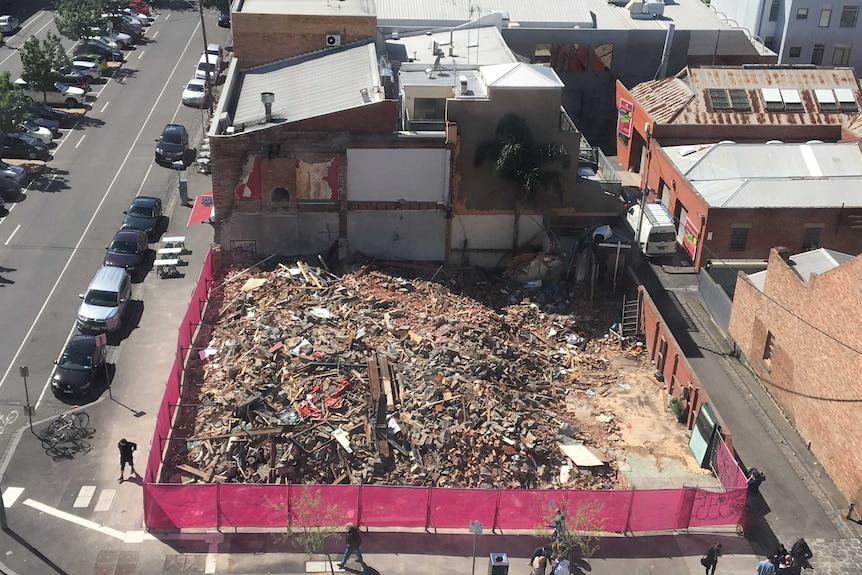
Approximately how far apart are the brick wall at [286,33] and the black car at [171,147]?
8567 millimetres

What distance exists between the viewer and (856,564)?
29.7m

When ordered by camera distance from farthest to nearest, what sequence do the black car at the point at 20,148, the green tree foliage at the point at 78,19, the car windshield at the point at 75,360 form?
the green tree foliage at the point at 78,19, the black car at the point at 20,148, the car windshield at the point at 75,360

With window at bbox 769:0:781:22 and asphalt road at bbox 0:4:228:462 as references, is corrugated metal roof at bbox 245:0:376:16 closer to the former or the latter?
asphalt road at bbox 0:4:228:462

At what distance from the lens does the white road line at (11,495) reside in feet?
100

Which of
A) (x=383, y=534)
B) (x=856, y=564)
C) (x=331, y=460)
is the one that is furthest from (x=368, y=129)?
(x=856, y=564)

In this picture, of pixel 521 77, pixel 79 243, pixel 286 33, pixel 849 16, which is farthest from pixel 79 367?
pixel 849 16

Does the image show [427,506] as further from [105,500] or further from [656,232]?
[656,232]

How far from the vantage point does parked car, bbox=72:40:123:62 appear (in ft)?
242

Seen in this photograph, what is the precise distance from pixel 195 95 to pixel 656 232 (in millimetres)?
35547

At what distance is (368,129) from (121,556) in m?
22.0

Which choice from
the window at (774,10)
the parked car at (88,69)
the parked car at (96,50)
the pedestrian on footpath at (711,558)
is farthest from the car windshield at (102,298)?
the window at (774,10)

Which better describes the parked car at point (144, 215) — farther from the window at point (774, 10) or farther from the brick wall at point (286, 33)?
the window at point (774, 10)

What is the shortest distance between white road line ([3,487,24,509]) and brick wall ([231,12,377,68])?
27.7 meters

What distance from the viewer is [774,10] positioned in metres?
68.7
